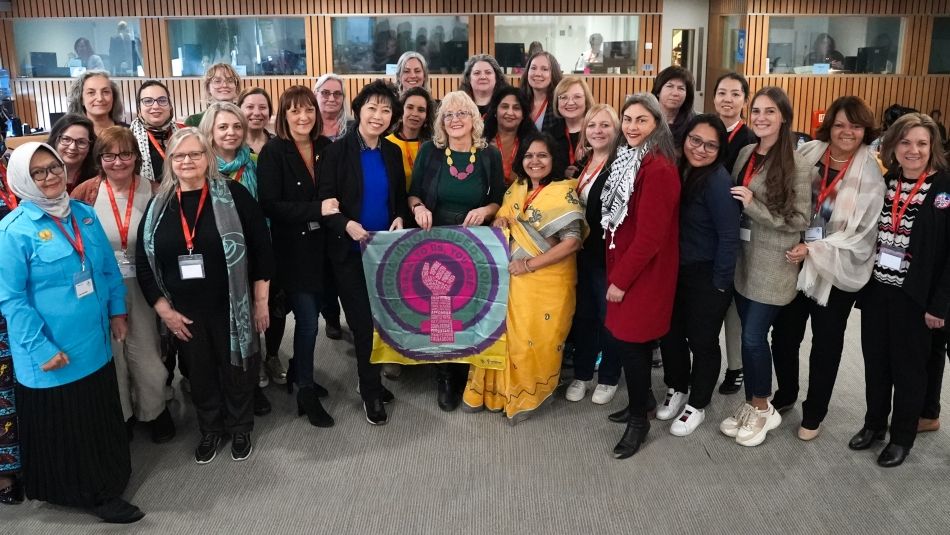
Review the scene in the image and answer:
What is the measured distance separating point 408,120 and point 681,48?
8199 millimetres

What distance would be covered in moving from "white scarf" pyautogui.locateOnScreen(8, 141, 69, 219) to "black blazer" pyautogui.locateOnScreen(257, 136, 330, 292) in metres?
0.90

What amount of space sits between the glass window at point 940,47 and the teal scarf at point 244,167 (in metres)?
10.6

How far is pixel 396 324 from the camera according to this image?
145 inches

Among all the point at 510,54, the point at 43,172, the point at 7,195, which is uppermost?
the point at 510,54

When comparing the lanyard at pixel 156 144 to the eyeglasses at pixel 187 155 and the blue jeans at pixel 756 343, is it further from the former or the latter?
the blue jeans at pixel 756 343

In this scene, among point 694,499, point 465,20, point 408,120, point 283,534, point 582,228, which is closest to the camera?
point 283,534

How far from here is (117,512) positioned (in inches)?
111

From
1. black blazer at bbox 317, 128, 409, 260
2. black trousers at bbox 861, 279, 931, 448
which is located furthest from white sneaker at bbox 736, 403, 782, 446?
black blazer at bbox 317, 128, 409, 260

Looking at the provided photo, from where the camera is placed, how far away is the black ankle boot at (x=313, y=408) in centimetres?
364

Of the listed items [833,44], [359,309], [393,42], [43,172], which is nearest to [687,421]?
[359,309]

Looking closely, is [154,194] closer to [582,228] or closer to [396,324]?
[396,324]

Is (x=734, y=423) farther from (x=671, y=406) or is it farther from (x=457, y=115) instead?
(x=457, y=115)

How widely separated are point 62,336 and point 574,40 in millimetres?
8971

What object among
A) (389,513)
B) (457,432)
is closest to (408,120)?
(457,432)
